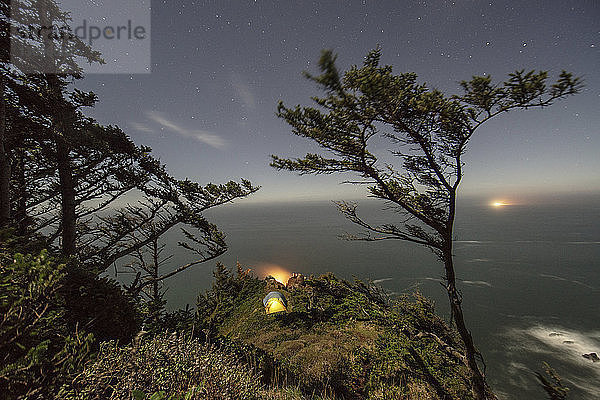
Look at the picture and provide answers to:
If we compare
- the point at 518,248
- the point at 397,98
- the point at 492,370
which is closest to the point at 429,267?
the point at 492,370

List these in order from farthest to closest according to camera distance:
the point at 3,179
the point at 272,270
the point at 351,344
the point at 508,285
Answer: the point at 272,270
the point at 508,285
the point at 351,344
the point at 3,179

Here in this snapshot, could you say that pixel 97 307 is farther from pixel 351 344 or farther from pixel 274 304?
pixel 351 344

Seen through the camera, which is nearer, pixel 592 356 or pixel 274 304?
pixel 274 304

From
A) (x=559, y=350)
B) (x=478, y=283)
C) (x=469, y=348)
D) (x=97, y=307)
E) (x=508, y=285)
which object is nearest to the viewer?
(x=97, y=307)

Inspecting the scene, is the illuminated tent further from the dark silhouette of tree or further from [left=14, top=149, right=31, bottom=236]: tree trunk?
[left=14, top=149, right=31, bottom=236]: tree trunk

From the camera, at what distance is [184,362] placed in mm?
3926

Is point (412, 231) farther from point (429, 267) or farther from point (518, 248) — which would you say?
point (518, 248)

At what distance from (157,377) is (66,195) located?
6.67 metres

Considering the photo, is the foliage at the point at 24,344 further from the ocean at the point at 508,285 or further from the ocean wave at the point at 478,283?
the ocean wave at the point at 478,283

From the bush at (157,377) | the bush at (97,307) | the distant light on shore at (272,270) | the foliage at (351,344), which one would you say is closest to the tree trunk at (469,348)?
the foliage at (351,344)

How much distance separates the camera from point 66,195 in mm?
6602

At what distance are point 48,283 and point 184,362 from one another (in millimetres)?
2531

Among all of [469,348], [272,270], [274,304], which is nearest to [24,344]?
[469,348]

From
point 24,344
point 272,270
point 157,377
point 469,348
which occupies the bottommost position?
point 272,270
